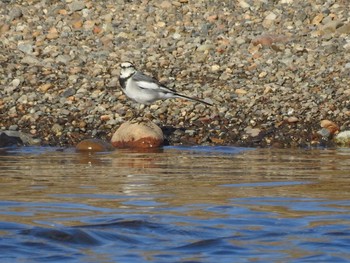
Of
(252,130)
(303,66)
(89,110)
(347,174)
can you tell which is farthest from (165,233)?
(303,66)

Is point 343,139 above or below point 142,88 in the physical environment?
below

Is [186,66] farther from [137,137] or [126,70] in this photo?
[137,137]

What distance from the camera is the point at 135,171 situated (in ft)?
33.5

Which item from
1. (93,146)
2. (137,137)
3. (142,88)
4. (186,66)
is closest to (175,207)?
(93,146)

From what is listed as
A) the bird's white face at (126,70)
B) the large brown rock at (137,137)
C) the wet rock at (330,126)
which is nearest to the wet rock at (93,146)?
the large brown rock at (137,137)

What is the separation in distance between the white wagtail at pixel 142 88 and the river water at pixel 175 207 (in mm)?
1824

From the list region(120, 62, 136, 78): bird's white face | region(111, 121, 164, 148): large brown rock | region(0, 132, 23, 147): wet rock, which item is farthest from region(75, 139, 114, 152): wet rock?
region(120, 62, 136, 78): bird's white face

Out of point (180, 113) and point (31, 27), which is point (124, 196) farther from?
point (31, 27)

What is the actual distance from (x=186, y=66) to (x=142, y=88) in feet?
6.30

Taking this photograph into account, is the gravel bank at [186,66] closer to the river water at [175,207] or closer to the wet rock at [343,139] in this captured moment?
A: the wet rock at [343,139]

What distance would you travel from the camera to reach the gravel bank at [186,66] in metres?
13.3

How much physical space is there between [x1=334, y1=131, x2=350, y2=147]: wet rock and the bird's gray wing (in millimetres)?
2180

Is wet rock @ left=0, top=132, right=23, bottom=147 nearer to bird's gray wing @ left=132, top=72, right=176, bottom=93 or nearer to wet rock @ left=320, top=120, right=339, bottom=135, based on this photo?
bird's gray wing @ left=132, top=72, right=176, bottom=93

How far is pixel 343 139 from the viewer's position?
12.7 meters
